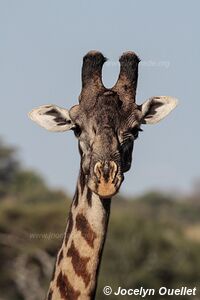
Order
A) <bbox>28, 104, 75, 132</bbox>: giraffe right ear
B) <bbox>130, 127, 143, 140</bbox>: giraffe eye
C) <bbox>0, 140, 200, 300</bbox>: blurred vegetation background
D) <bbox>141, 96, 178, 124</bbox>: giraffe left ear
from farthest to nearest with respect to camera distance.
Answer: <bbox>0, 140, 200, 300</bbox>: blurred vegetation background
<bbox>141, 96, 178, 124</bbox>: giraffe left ear
<bbox>28, 104, 75, 132</bbox>: giraffe right ear
<bbox>130, 127, 143, 140</bbox>: giraffe eye

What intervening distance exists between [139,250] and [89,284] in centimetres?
2637

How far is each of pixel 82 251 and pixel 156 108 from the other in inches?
A: 60.6

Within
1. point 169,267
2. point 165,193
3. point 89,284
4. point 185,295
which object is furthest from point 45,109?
point 165,193

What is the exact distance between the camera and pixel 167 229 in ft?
137

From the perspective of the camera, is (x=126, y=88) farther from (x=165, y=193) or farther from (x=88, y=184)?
(x=165, y=193)

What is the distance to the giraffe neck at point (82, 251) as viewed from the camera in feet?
28.9

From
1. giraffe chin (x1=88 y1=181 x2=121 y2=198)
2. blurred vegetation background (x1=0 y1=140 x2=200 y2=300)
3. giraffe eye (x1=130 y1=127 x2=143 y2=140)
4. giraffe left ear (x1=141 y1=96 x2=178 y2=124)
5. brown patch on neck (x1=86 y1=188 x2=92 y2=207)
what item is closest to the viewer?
giraffe chin (x1=88 y1=181 x2=121 y2=198)

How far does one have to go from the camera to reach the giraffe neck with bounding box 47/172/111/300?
880 cm

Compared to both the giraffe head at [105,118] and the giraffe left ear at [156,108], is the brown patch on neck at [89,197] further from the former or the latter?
the giraffe left ear at [156,108]

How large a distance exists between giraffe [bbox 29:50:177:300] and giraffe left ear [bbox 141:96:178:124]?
13 centimetres

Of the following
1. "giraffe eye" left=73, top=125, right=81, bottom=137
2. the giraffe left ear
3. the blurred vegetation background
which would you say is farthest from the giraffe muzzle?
the blurred vegetation background

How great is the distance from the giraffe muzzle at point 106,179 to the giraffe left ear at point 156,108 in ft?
3.47

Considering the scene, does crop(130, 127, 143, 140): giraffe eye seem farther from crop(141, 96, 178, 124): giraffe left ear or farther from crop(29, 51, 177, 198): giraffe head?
crop(141, 96, 178, 124): giraffe left ear

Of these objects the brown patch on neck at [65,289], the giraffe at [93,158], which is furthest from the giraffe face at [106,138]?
the brown patch on neck at [65,289]
